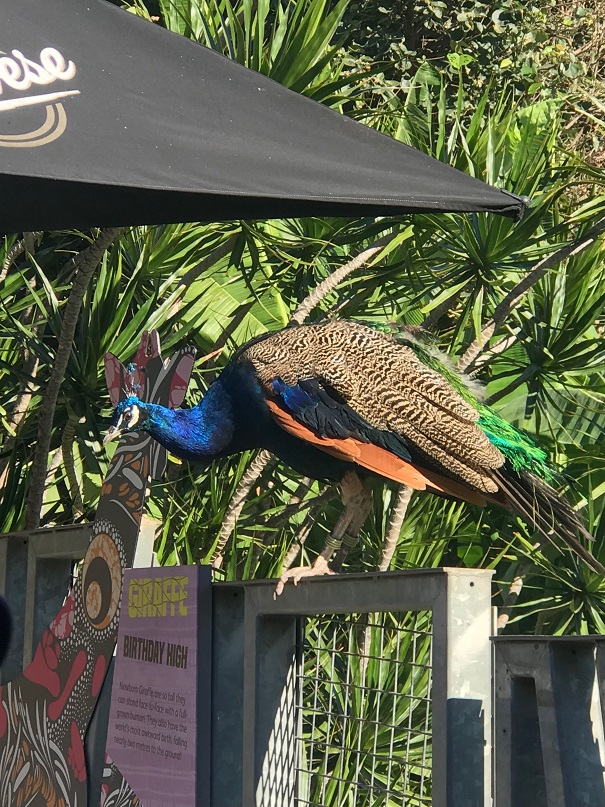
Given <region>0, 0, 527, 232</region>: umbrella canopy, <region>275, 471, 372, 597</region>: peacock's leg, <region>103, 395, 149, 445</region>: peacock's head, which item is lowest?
<region>275, 471, 372, 597</region>: peacock's leg

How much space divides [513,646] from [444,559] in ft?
13.4

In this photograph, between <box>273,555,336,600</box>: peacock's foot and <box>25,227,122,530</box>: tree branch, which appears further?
<box>25,227,122,530</box>: tree branch

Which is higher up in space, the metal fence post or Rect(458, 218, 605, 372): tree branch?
Rect(458, 218, 605, 372): tree branch

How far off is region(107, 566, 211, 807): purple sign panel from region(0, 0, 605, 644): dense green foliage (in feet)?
6.62

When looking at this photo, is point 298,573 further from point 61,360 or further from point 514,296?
point 514,296

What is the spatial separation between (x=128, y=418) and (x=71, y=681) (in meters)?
0.71

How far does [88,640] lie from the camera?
10.3ft

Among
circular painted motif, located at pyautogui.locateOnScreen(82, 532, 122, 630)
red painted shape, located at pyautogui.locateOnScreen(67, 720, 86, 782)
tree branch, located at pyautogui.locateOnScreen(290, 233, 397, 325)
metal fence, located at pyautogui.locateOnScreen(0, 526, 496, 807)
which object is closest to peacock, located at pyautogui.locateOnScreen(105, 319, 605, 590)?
circular painted motif, located at pyautogui.locateOnScreen(82, 532, 122, 630)

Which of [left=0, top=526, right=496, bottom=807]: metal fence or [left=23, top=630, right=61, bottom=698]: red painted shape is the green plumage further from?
[left=23, top=630, right=61, bottom=698]: red painted shape

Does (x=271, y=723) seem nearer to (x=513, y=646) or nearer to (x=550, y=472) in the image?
(x=513, y=646)

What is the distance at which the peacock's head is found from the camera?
127 inches

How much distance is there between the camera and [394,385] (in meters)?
3.36

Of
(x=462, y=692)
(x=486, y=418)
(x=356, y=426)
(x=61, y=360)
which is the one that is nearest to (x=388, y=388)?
(x=356, y=426)

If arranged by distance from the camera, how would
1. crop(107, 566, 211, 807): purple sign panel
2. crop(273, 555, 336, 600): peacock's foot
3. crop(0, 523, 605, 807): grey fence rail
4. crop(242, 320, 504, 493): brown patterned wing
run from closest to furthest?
crop(0, 523, 605, 807): grey fence rail
crop(273, 555, 336, 600): peacock's foot
crop(107, 566, 211, 807): purple sign panel
crop(242, 320, 504, 493): brown patterned wing
